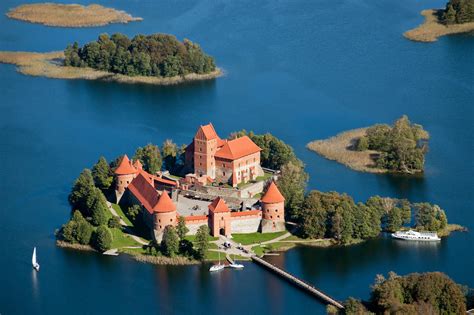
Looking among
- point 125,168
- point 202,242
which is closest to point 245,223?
point 202,242

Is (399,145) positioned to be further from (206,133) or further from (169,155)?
(169,155)

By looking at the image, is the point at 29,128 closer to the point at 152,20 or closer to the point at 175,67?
the point at 175,67

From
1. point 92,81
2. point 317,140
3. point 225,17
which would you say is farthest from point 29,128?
point 225,17

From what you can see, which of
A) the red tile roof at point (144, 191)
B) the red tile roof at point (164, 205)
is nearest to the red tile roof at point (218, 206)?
the red tile roof at point (164, 205)

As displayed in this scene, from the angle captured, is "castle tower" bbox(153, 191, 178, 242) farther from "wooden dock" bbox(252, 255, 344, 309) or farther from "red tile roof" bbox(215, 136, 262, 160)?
"red tile roof" bbox(215, 136, 262, 160)

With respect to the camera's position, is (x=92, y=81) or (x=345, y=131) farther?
(x=92, y=81)

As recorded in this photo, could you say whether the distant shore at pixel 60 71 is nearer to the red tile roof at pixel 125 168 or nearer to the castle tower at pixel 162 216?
the red tile roof at pixel 125 168

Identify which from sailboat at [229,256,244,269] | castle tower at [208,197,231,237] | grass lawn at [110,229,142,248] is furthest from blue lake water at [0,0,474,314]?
castle tower at [208,197,231,237]
